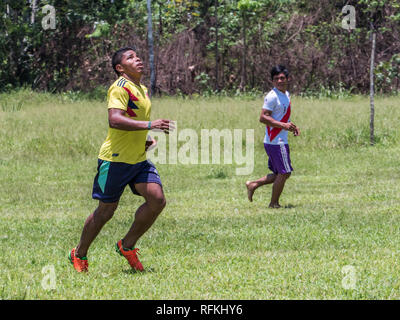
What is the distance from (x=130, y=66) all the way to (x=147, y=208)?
120 cm

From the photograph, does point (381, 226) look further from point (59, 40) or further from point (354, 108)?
point (59, 40)

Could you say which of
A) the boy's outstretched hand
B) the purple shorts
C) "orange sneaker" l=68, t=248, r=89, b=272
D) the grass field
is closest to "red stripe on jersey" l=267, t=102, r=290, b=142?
the purple shorts

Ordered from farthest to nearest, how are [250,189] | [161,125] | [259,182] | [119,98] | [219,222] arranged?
[250,189] → [259,182] → [219,222] → [119,98] → [161,125]

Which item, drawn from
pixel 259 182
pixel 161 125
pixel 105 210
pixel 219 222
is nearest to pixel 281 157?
pixel 259 182

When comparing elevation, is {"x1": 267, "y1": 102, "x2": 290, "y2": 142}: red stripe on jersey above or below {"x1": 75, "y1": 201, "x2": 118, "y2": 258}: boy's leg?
below

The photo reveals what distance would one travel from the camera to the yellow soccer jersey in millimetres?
6098

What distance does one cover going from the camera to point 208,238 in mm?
7863

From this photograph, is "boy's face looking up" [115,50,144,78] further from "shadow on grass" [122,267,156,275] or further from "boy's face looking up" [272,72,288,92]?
"boy's face looking up" [272,72,288,92]

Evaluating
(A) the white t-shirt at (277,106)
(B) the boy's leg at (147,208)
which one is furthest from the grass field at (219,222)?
(A) the white t-shirt at (277,106)

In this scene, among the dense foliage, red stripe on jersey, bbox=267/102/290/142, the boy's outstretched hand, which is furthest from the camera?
the dense foliage

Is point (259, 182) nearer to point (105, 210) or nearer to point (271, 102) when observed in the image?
point (271, 102)

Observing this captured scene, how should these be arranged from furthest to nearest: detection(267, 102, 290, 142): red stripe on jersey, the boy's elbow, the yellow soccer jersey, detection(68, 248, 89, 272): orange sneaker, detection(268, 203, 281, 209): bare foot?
detection(268, 203, 281, 209): bare foot, detection(267, 102, 290, 142): red stripe on jersey, detection(68, 248, 89, 272): orange sneaker, the yellow soccer jersey, the boy's elbow

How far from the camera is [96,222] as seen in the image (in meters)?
6.28
